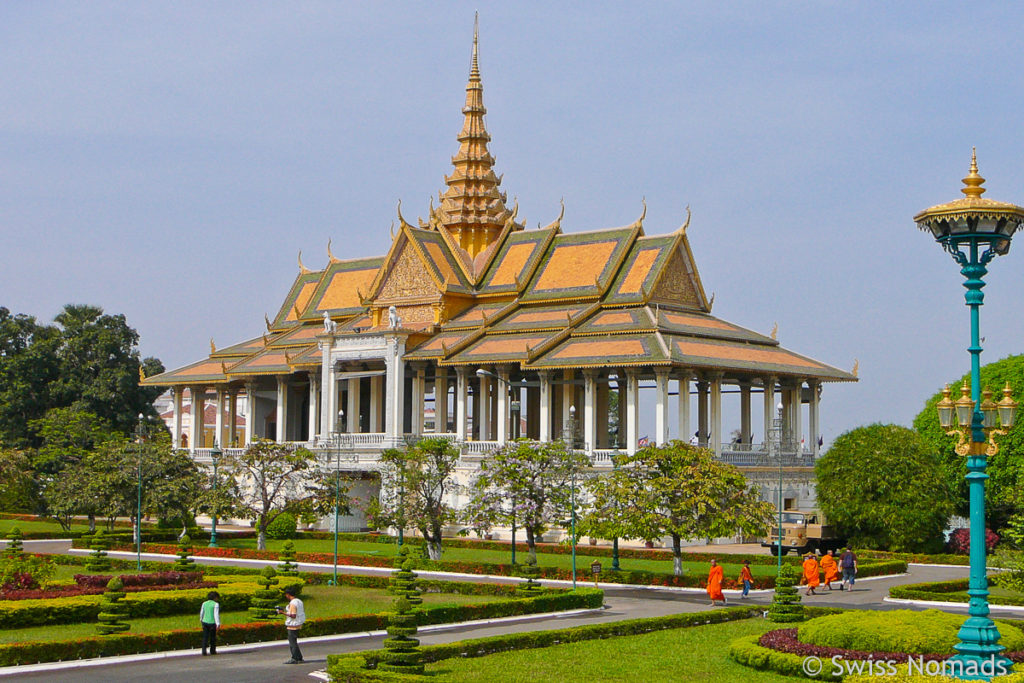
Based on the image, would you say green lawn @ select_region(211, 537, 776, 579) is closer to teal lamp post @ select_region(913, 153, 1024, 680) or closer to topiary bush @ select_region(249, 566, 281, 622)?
topiary bush @ select_region(249, 566, 281, 622)

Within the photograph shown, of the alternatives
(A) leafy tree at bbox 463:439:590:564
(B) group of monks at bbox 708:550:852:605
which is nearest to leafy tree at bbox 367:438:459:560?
(A) leafy tree at bbox 463:439:590:564

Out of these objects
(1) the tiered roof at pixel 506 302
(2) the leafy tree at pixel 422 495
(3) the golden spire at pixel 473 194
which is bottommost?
(2) the leafy tree at pixel 422 495

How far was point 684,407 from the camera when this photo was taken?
4681 centimetres

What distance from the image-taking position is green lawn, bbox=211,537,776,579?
119 feet

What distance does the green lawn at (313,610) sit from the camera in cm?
2372

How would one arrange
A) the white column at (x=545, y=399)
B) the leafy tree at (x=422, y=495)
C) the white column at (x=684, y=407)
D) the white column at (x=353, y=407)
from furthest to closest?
the white column at (x=353, y=407) → the white column at (x=545, y=399) → the white column at (x=684, y=407) → the leafy tree at (x=422, y=495)

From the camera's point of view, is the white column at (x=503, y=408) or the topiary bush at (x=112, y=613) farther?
the white column at (x=503, y=408)

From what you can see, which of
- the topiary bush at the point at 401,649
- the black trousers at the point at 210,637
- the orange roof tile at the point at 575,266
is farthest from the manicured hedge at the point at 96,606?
the orange roof tile at the point at 575,266

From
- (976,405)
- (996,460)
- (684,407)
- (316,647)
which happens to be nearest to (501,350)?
(684,407)

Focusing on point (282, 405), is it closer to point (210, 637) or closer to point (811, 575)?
point (811, 575)

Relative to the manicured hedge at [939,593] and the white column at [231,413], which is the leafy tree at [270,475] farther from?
the manicured hedge at [939,593]

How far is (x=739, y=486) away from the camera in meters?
34.5

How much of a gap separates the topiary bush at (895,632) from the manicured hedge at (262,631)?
722 cm

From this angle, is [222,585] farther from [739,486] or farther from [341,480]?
[341,480]
